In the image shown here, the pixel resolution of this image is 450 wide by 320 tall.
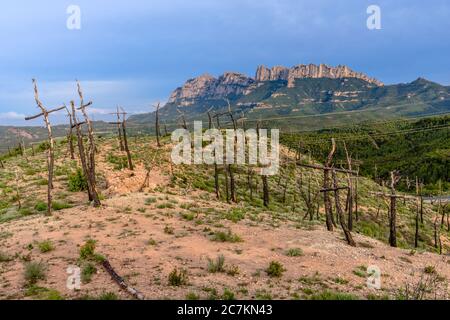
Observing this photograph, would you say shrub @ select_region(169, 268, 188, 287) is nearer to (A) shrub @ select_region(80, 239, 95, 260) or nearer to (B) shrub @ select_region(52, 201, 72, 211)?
(A) shrub @ select_region(80, 239, 95, 260)

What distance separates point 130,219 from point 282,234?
9.67 m

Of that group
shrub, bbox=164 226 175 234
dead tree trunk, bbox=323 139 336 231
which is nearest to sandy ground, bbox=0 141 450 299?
shrub, bbox=164 226 175 234

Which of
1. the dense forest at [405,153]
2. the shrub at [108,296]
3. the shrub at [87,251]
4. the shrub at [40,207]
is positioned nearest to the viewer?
the shrub at [108,296]

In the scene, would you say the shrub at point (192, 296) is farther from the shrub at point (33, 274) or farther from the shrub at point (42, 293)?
the shrub at point (33, 274)

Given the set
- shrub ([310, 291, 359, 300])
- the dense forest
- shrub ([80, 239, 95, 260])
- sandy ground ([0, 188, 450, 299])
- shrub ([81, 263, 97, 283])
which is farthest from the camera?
the dense forest

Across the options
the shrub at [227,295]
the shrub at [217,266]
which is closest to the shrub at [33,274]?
the shrub at [217,266]

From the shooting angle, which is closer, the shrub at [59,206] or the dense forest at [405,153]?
the shrub at [59,206]

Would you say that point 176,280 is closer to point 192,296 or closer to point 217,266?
point 192,296

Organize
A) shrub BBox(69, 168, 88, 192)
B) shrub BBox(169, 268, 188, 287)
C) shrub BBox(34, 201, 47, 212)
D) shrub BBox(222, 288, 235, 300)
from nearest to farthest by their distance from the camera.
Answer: shrub BBox(222, 288, 235, 300) < shrub BBox(169, 268, 188, 287) < shrub BBox(34, 201, 47, 212) < shrub BBox(69, 168, 88, 192)

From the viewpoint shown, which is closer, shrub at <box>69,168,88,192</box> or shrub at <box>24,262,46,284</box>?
shrub at <box>24,262,46,284</box>

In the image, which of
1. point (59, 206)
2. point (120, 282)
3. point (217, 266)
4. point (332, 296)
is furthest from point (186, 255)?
point (59, 206)

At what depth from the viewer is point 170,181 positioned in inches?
1649

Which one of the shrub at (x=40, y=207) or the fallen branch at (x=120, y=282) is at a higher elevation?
the fallen branch at (x=120, y=282)
